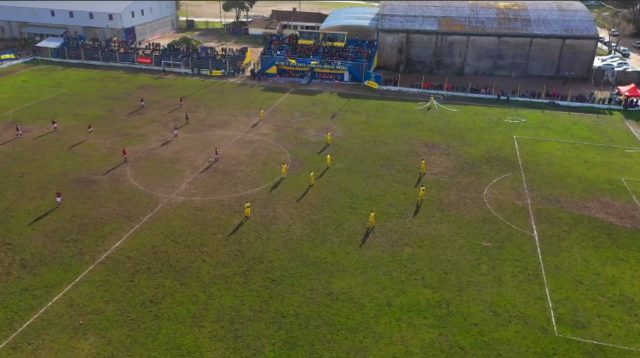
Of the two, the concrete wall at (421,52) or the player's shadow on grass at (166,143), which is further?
the concrete wall at (421,52)

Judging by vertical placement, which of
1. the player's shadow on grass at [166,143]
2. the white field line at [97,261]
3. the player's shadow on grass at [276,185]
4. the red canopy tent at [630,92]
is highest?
the red canopy tent at [630,92]

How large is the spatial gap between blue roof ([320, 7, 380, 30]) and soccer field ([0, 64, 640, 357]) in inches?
1041

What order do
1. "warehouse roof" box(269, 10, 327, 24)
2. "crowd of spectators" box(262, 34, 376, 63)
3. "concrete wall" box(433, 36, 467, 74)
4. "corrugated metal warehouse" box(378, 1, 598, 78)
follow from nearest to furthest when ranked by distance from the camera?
1. "corrugated metal warehouse" box(378, 1, 598, 78)
2. "concrete wall" box(433, 36, 467, 74)
3. "crowd of spectators" box(262, 34, 376, 63)
4. "warehouse roof" box(269, 10, 327, 24)

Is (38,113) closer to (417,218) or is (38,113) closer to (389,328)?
(417,218)

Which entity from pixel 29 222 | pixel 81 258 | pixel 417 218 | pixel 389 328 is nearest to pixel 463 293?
pixel 389 328

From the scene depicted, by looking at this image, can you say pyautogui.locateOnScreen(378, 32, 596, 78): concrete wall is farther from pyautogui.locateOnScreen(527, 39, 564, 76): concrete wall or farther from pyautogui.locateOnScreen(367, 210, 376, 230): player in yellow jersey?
pyautogui.locateOnScreen(367, 210, 376, 230): player in yellow jersey

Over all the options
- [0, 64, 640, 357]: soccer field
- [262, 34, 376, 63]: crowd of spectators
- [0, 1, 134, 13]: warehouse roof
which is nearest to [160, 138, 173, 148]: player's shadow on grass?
[0, 64, 640, 357]: soccer field

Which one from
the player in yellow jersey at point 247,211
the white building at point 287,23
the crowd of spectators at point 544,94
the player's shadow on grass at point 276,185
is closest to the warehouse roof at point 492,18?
the crowd of spectators at point 544,94

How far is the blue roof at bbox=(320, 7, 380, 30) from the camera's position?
79.4m

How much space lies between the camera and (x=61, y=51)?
81562mm

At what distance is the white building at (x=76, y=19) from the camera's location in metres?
86.6

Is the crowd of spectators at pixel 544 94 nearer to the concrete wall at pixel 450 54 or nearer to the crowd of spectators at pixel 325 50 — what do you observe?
the concrete wall at pixel 450 54

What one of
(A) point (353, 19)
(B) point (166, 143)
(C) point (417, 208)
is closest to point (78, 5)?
(A) point (353, 19)

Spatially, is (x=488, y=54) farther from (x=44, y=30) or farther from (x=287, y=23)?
(x=44, y=30)
